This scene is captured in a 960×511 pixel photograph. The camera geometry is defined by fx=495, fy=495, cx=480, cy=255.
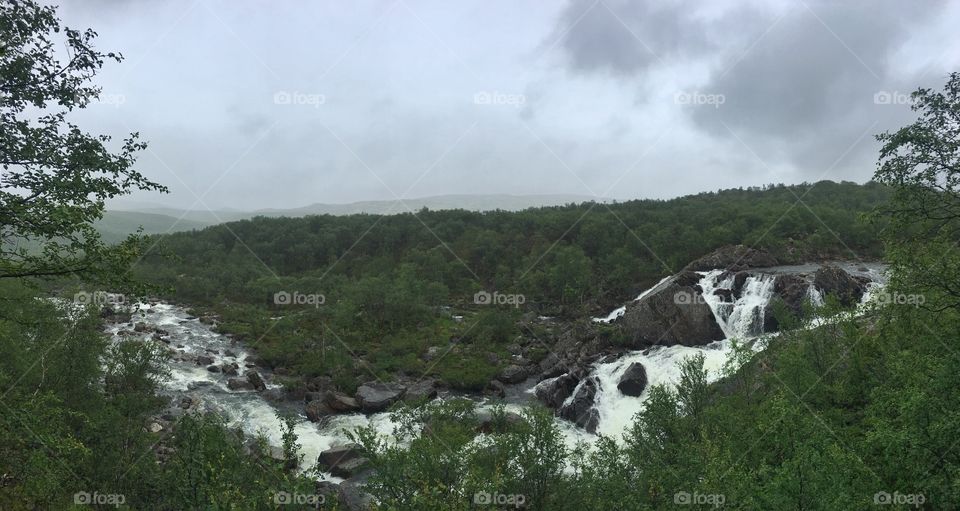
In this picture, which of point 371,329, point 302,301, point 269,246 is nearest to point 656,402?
point 371,329

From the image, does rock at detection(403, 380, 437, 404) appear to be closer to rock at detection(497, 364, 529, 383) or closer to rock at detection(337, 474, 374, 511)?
rock at detection(497, 364, 529, 383)

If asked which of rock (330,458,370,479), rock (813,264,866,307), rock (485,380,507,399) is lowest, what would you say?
rock (330,458,370,479)

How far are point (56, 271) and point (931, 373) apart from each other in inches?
1097

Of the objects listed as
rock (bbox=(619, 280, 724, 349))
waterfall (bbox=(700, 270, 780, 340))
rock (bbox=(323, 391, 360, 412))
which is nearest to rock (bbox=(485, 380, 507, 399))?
rock (bbox=(323, 391, 360, 412))

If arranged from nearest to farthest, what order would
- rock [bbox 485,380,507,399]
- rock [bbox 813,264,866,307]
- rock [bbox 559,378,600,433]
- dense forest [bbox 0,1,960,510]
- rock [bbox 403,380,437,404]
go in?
dense forest [bbox 0,1,960,510] → rock [bbox 559,378,600,433] → rock [bbox 403,380,437,404] → rock [bbox 485,380,507,399] → rock [bbox 813,264,866,307]

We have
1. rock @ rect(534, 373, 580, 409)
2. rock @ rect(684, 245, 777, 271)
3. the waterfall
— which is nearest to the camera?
rock @ rect(534, 373, 580, 409)

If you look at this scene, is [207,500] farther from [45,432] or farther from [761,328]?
[761,328]

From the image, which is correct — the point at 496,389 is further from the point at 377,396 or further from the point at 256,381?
the point at 256,381

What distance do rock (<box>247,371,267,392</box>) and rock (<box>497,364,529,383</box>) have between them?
23.2m

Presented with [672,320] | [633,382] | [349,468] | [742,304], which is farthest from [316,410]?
[742,304]

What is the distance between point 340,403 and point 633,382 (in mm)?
25492

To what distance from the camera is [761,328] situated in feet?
161

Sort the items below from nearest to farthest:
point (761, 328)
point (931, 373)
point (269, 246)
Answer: point (931, 373)
point (761, 328)
point (269, 246)

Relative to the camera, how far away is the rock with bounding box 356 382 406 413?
43188mm
